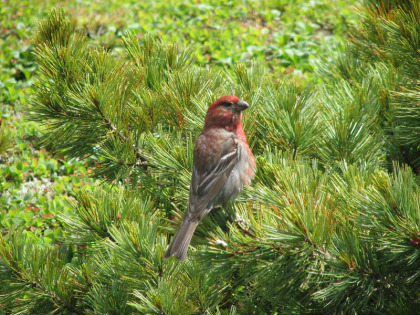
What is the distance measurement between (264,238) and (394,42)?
124cm

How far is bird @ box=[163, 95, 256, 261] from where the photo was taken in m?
2.27

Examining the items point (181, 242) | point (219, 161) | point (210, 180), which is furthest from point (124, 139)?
point (181, 242)

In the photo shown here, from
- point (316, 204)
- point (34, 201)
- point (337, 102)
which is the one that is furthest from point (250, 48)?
point (316, 204)

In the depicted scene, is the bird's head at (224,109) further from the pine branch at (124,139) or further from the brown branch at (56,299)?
the brown branch at (56,299)

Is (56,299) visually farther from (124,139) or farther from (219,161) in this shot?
(219,161)

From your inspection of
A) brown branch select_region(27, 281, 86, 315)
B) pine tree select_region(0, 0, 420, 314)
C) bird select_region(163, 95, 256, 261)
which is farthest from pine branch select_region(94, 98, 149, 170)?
brown branch select_region(27, 281, 86, 315)

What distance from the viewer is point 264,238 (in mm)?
1534

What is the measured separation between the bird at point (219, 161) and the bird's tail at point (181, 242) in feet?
0.12

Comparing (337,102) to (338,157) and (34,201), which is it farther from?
(34,201)

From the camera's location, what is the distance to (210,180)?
2.60m

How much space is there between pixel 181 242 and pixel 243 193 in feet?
1.52

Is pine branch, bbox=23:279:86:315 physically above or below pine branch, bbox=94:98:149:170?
below

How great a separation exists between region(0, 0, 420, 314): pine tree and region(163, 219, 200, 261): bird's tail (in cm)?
4

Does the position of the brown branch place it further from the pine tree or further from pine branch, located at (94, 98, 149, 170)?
pine branch, located at (94, 98, 149, 170)
